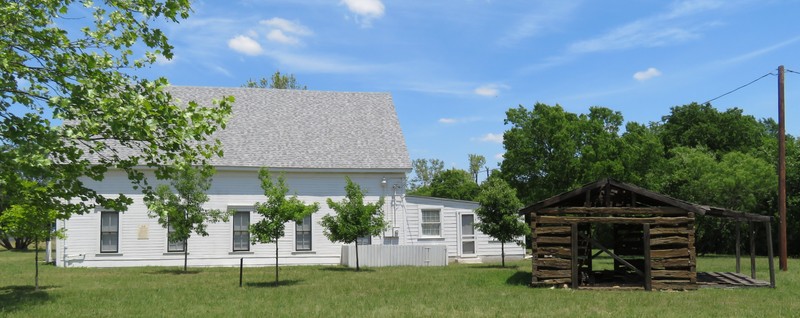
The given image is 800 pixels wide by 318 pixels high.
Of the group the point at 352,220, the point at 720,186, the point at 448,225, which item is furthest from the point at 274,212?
the point at 720,186

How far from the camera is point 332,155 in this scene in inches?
1214

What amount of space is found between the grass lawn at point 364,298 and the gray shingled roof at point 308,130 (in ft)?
26.6

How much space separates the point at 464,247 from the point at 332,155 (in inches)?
294

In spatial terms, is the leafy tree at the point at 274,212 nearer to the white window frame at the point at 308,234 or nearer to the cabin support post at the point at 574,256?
the cabin support post at the point at 574,256

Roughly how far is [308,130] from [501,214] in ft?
35.1

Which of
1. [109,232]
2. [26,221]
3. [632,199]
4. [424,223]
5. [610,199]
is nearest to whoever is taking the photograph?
[26,221]

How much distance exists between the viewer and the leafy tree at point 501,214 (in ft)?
86.9

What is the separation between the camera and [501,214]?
2666 centimetres

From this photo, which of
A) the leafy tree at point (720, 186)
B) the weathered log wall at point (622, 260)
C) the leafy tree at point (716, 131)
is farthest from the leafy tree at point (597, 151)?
the weathered log wall at point (622, 260)

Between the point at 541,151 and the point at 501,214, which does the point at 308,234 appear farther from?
the point at 541,151

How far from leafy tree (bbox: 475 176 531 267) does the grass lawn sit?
12.3 ft

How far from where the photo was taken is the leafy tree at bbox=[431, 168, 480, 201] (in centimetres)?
6850

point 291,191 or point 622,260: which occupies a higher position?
point 291,191

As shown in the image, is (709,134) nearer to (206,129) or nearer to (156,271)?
(156,271)
